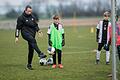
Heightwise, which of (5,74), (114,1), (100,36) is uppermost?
(114,1)

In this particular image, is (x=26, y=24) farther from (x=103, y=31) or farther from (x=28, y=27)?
(x=103, y=31)

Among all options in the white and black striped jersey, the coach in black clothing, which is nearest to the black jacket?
the coach in black clothing

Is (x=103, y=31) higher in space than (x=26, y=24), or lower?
lower

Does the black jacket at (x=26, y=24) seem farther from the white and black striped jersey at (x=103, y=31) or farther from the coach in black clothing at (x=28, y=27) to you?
the white and black striped jersey at (x=103, y=31)

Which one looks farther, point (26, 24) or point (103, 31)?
point (103, 31)

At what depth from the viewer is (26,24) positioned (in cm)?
1434

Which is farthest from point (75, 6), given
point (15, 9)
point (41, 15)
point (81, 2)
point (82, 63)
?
point (82, 63)

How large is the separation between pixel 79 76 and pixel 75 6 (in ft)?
217

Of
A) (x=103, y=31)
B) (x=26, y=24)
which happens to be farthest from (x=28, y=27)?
(x=103, y=31)

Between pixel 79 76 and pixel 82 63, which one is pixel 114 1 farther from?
pixel 82 63

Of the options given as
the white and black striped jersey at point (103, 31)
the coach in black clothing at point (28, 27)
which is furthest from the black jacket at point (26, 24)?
the white and black striped jersey at point (103, 31)

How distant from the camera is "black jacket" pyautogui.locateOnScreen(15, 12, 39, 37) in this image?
1432 centimetres

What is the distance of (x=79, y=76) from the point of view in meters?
12.5

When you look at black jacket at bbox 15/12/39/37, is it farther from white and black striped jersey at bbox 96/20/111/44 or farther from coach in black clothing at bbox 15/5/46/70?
white and black striped jersey at bbox 96/20/111/44
